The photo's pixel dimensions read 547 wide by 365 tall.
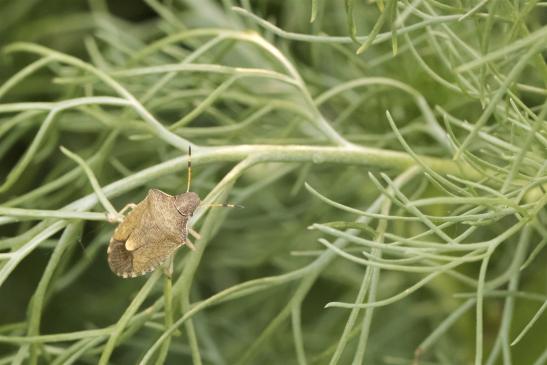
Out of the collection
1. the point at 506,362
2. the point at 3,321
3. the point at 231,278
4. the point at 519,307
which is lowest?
the point at 3,321

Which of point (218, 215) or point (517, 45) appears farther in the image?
point (218, 215)

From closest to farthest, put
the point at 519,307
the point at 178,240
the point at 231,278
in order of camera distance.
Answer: the point at 178,240
the point at 519,307
the point at 231,278

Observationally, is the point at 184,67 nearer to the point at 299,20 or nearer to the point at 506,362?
the point at 506,362

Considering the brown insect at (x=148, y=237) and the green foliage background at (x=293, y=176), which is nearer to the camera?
the green foliage background at (x=293, y=176)

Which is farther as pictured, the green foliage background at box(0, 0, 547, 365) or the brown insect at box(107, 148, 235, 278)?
the brown insect at box(107, 148, 235, 278)

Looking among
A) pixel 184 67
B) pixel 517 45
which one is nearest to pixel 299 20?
pixel 184 67
